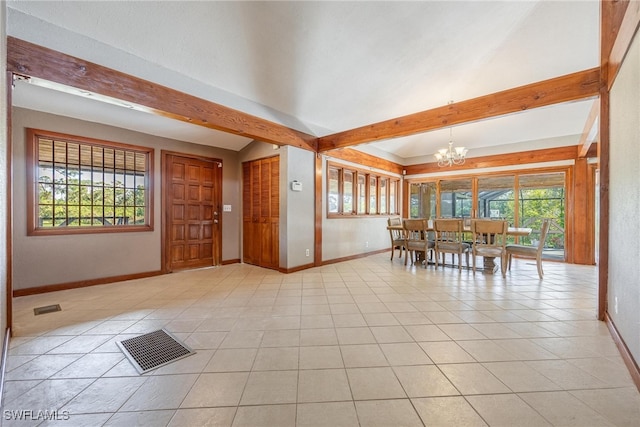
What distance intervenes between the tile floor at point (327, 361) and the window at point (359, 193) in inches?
104

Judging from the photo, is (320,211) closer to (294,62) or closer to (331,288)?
(331,288)

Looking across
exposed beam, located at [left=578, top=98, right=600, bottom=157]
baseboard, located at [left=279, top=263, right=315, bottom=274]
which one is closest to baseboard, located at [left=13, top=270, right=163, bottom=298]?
baseboard, located at [left=279, top=263, right=315, bottom=274]

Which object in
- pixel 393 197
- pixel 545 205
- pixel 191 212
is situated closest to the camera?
pixel 191 212

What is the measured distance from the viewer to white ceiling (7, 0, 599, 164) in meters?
2.37

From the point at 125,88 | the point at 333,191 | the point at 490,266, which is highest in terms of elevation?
the point at 125,88

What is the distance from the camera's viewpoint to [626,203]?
186 cm

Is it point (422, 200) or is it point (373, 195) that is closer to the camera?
point (373, 195)

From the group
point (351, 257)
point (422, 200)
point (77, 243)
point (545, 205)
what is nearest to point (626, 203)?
point (351, 257)

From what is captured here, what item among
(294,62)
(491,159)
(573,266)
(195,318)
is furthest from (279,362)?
(491,159)

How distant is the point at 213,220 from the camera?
16.6 ft

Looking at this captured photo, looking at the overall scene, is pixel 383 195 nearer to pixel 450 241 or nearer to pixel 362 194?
pixel 362 194

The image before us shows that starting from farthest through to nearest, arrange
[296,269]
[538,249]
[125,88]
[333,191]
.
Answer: [333,191]
[296,269]
[538,249]
[125,88]

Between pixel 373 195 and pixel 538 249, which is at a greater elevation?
pixel 373 195

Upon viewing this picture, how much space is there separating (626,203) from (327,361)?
8.25 feet
